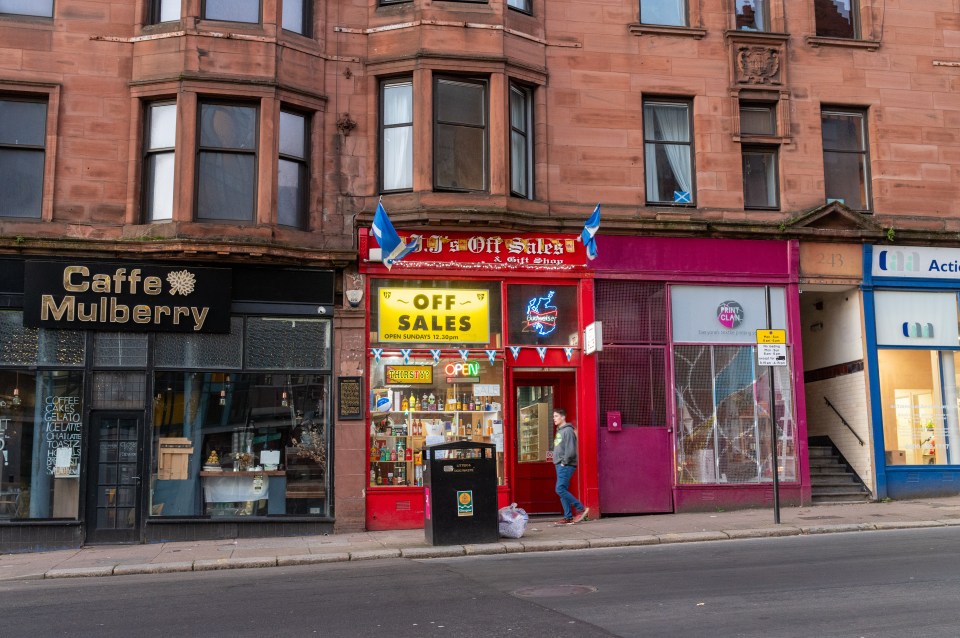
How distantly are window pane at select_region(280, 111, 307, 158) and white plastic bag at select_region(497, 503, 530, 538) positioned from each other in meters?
7.48

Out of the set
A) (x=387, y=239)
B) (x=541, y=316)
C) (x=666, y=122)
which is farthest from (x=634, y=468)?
(x=666, y=122)

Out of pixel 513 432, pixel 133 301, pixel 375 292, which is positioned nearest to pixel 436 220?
pixel 375 292

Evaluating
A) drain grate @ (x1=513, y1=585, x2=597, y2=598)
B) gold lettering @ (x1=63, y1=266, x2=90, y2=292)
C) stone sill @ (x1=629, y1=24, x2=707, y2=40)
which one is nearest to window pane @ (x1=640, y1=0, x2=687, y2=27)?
stone sill @ (x1=629, y1=24, x2=707, y2=40)

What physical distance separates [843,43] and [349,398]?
39.5ft

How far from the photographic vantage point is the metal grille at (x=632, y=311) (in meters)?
18.0

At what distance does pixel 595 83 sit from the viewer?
61.1ft

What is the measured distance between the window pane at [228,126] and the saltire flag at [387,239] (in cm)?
267

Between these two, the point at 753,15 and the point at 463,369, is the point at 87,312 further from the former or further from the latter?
the point at 753,15

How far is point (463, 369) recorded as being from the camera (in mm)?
17391

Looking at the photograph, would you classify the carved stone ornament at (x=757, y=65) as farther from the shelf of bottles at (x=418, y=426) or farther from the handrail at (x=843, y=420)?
the shelf of bottles at (x=418, y=426)

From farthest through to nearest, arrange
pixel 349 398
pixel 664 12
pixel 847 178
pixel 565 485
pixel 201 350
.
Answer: pixel 847 178 → pixel 664 12 → pixel 349 398 → pixel 201 350 → pixel 565 485

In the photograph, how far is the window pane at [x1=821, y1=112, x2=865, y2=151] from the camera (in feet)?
64.1

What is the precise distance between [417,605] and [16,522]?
9272 millimetres

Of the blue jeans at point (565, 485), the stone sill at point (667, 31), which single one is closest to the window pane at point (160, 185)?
the blue jeans at point (565, 485)
